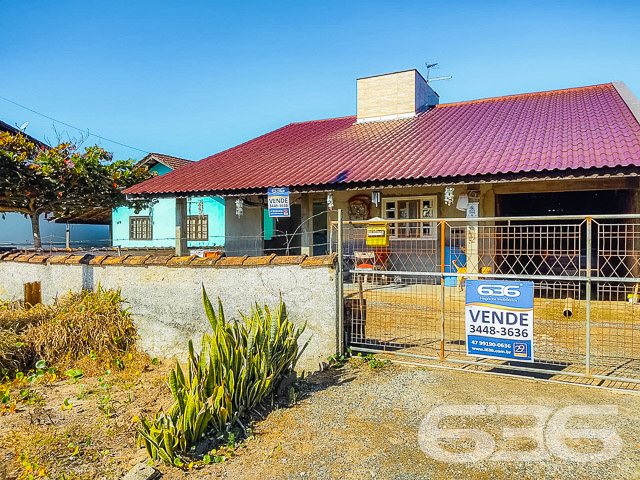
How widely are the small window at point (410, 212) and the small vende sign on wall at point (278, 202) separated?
9.95 feet

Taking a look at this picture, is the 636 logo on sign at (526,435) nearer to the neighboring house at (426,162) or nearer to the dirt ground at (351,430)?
the dirt ground at (351,430)

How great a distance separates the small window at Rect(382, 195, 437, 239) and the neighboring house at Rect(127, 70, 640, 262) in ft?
0.11

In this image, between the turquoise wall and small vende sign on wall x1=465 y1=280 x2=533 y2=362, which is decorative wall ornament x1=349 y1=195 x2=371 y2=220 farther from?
small vende sign on wall x1=465 y1=280 x2=533 y2=362

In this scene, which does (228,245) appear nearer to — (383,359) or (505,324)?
(383,359)

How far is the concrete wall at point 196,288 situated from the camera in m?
5.39

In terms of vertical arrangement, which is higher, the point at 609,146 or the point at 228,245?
the point at 609,146

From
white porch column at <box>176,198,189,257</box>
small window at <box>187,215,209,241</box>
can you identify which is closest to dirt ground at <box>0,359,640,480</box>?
white porch column at <box>176,198,189,257</box>

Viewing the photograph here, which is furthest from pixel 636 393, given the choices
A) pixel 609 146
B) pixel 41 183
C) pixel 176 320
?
pixel 41 183

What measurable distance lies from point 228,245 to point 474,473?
471 inches

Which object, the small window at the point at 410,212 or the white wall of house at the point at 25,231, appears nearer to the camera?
the small window at the point at 410,212

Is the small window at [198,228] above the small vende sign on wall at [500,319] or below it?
above

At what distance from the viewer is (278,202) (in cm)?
1091

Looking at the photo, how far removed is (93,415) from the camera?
4.64 metres

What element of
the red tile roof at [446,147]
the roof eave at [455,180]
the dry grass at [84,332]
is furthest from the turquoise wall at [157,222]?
the dry grass at [84,332]
